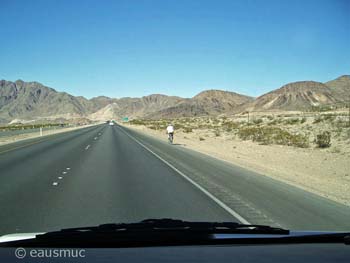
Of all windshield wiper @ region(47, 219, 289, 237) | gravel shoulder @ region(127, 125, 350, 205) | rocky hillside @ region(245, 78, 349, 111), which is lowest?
gravel shoulder @ region(127, 125, 350, 205)

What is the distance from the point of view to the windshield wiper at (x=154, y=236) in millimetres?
4602

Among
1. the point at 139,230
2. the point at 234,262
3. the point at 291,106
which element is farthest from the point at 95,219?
the point at 291,106

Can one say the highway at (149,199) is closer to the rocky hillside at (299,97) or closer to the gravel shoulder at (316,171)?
the gravel shoulder at (316,171)

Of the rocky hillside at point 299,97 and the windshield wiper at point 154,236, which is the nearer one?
the windshield wiper at point 154,236

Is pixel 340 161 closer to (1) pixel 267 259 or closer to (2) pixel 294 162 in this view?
→ (2) pixel 294 162

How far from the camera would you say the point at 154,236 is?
4848mm

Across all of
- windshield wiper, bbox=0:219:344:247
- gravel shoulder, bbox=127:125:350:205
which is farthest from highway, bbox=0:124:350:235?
windshield wiper, bbox=0:219:344:247

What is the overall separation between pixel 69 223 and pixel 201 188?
5.13 m

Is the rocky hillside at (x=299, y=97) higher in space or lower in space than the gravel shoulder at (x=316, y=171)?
higher

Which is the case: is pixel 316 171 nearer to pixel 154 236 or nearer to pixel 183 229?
pixel 183 229

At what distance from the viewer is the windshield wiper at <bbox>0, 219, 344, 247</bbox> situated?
4602 mm

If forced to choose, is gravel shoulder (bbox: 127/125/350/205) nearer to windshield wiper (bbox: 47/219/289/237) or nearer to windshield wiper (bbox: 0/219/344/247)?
windshield wiper (bbox: 47/219/289/237)

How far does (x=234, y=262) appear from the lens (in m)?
3.96

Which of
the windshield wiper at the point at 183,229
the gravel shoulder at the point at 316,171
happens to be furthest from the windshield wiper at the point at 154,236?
the gravel shoulder at the point at 316,171
